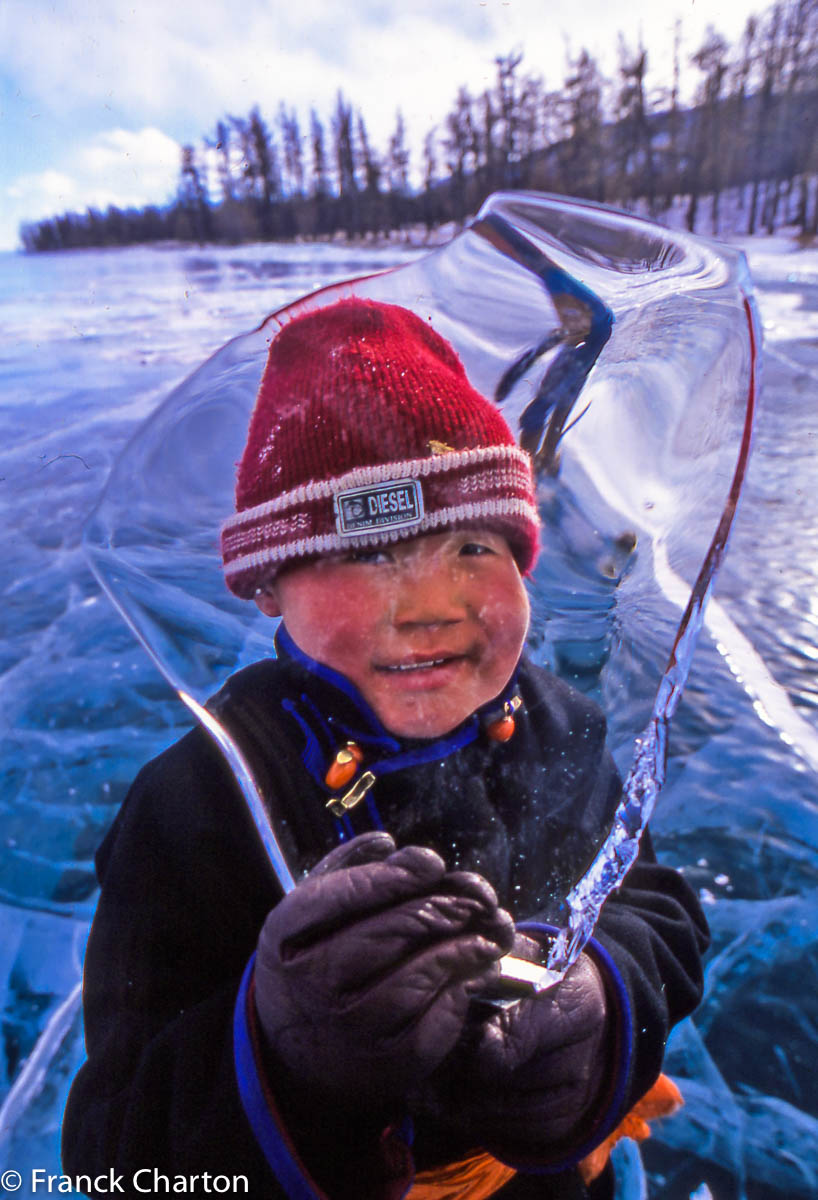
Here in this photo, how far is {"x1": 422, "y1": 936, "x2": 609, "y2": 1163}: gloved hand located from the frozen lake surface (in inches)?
18.4

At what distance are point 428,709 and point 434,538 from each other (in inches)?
7.1

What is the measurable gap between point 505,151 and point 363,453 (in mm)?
2125

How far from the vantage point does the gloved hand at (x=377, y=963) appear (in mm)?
649

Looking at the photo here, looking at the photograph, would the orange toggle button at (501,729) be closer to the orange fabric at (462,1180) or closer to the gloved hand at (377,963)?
the gloved hand at (377,963)

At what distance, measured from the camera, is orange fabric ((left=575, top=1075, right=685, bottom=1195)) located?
1115mm

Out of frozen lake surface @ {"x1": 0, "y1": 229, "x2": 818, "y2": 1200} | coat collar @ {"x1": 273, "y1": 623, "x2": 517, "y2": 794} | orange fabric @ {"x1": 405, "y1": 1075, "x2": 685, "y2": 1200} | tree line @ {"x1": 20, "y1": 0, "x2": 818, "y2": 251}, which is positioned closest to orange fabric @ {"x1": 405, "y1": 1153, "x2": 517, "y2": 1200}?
orange fabric @ {"x1": 405, "y1": 1075, "x2": 685, "y2": 1200}

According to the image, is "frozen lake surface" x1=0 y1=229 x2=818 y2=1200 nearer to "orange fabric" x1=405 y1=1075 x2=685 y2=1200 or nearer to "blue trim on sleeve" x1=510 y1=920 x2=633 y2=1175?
"orange fabric" x1=405 y1=1075 x2=685 y2=1200

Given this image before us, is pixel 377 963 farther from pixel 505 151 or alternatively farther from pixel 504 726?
pixel 505 151

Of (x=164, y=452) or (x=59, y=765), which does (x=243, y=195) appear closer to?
(x=164, y=452)

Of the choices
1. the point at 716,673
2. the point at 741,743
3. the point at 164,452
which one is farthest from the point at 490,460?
the point at 716,673

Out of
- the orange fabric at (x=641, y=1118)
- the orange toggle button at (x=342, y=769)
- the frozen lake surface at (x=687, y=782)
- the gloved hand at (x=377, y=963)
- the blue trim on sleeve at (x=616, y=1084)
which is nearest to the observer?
the gloved hand at (x=377, y=963)

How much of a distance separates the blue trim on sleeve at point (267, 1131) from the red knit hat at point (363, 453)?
0.50m

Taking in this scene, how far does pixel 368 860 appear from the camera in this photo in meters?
0.69
